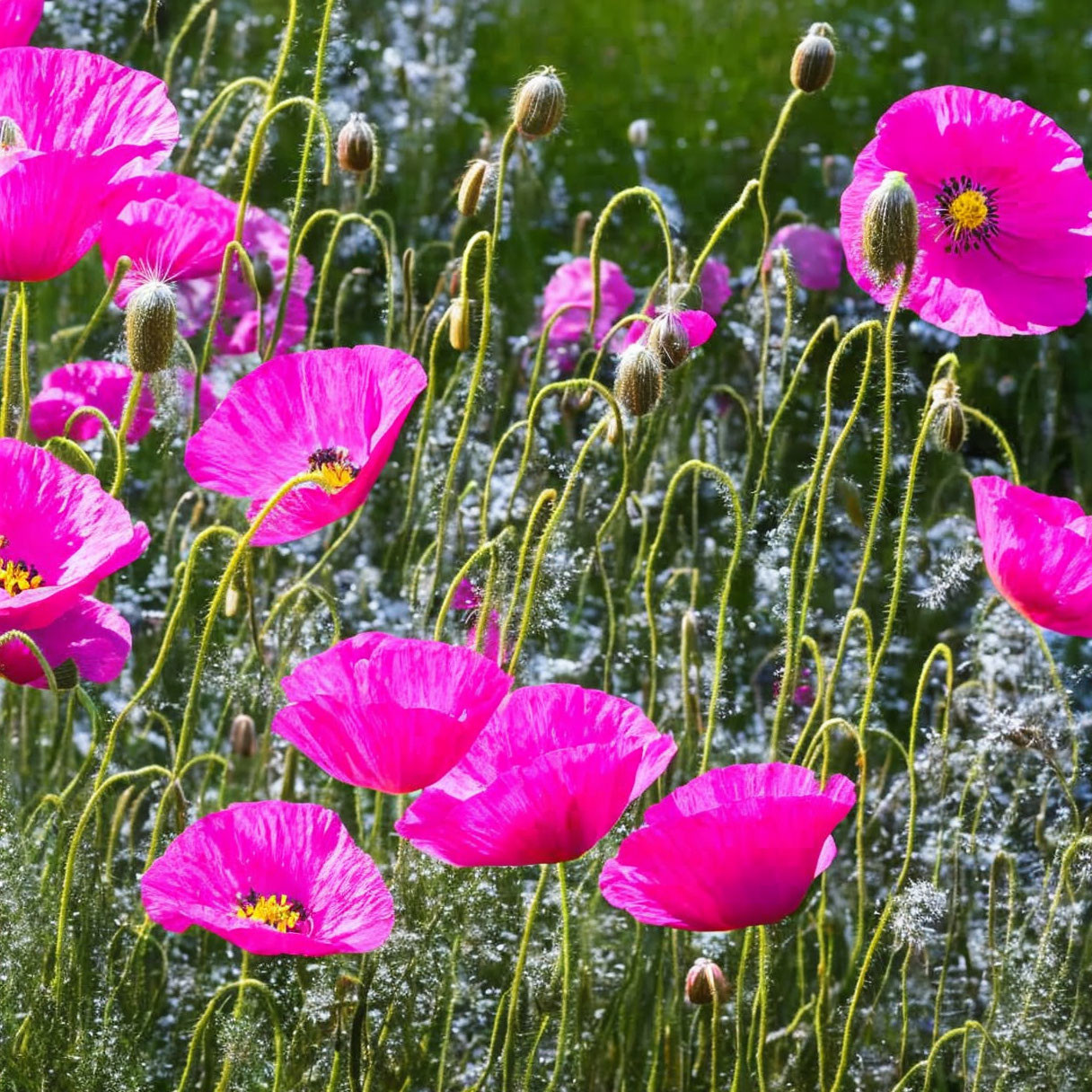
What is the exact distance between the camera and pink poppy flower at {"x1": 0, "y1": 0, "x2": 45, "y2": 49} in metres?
1.05

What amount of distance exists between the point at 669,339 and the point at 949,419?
21cm

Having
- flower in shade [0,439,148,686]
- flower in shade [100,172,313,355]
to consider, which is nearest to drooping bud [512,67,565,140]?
flower in shade [100,172,313,355]

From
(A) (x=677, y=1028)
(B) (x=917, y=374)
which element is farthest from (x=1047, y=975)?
(B) (x=917, y=374)

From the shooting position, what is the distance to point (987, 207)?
990mm

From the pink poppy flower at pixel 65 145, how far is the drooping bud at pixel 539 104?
0.23m

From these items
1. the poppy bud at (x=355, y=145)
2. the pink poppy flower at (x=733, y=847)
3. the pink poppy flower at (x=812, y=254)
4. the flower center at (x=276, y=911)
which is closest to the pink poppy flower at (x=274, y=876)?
the flower center at (x=276, y=911)

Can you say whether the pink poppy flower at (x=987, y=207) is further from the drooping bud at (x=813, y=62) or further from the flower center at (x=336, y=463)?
the flower center at (x=336, y=463)

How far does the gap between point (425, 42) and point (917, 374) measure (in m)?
0.87

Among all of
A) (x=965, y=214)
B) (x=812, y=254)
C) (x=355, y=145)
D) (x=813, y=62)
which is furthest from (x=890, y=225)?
(x=812, y=254)

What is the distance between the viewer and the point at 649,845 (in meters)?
0.76

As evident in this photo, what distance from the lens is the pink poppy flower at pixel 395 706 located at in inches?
29.7

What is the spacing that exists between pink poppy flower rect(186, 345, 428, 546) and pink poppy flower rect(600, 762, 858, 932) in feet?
0.82

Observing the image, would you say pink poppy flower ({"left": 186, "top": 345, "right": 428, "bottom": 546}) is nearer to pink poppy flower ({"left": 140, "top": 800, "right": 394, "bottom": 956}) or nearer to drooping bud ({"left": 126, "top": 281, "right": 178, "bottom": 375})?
drooping bud ({"left": 126, "top": 281, "right": 178, "bottom": 375})

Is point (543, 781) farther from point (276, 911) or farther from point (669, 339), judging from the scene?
point (669, 339)
